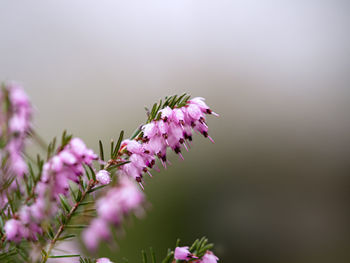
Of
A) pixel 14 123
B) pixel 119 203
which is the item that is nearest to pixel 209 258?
pixel 119 203

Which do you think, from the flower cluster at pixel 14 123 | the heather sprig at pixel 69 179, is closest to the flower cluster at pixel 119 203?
the heather sprig at pixel 69 179

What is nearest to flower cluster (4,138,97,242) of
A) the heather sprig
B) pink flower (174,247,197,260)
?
the heather sprig

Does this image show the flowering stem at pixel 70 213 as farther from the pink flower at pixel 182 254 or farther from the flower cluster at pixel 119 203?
the pink flower at pixel 182 254

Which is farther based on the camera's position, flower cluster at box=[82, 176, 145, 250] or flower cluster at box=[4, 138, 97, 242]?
flower cluster at box=[82, 176, 145, 250]

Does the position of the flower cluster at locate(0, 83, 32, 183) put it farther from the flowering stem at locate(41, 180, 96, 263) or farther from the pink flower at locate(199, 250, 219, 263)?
the pink flower at locate(199, 250, 219, 263)

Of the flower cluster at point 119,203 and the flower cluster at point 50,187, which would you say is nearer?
the flower cluster at point 50,187

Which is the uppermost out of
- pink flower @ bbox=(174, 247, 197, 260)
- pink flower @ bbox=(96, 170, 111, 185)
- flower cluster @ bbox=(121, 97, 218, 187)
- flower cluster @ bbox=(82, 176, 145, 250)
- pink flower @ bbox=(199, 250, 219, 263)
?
flower cluster @ bbox=(121, 97, 218, 187)

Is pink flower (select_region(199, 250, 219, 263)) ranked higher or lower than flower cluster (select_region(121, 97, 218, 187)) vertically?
lower

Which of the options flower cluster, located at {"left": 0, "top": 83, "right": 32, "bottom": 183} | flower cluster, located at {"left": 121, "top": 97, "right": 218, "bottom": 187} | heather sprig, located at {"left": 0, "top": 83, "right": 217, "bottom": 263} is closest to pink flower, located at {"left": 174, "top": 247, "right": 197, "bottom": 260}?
heather sprig, located at {"left": 0, "top": 83, "right": 217, "bottom": 263}
